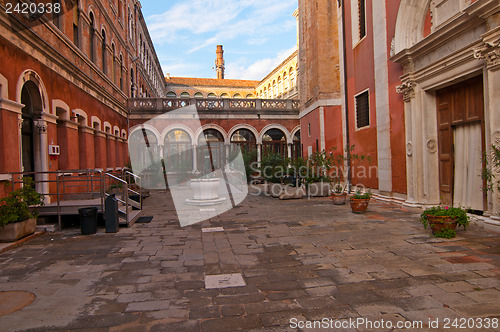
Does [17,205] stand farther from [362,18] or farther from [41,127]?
[362,18]

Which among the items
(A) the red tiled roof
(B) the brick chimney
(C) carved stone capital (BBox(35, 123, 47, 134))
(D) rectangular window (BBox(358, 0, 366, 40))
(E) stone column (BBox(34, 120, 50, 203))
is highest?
(B) the brick chimney

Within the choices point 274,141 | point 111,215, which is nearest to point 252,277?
point 111,215

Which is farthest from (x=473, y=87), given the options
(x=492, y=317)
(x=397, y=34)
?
(x=492, y=317)

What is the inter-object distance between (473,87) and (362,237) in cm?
440

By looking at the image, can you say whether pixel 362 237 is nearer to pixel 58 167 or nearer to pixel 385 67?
pixel 385 67

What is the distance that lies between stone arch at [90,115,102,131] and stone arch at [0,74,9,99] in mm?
6175

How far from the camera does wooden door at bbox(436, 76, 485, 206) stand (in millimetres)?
7246

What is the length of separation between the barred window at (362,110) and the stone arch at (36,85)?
10480 millimetres

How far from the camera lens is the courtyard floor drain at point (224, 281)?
13.1 feet

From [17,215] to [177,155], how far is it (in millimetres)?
16980

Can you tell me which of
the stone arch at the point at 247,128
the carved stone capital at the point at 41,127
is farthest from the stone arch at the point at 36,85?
the stone arch at the point at 247,128

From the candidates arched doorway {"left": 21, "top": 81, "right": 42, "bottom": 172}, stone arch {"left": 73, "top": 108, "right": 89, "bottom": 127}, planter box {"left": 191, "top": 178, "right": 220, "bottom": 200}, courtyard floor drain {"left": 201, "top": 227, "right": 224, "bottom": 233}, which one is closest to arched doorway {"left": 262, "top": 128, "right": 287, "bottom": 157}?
planter box {"left": 191, "top": 178, "right": 220, "bottom": 200}

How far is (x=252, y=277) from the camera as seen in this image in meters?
4.25

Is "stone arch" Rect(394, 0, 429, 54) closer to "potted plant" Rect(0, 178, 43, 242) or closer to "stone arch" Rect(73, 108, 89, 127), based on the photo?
"potted plant" Rect(0, 178, 43, 242)
